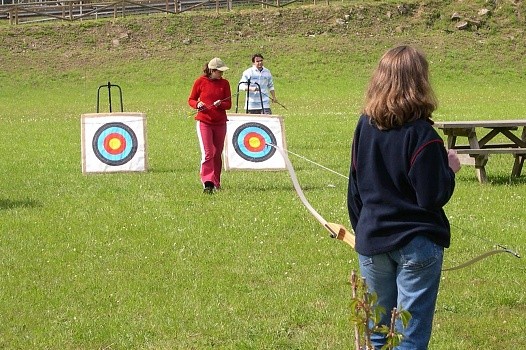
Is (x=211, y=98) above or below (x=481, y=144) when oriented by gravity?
above

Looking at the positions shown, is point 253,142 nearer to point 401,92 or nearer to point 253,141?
point 253,141

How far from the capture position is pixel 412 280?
4.55 metres

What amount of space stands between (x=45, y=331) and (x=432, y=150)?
3229mm

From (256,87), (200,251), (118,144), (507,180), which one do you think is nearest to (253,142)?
(118,144)

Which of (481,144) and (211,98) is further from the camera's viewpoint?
(481,144)

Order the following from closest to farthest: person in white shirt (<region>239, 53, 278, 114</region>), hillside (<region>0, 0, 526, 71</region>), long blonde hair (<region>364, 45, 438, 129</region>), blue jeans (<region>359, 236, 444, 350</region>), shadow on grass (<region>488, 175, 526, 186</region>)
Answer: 1. long blonde hair (<region>364, 45, 438, 129</region>)
2. blue jeans (<region>359, 236, 444, 350</region>)
3. shadow on grass (<region>488, 175, 526, 186</region>)
4. person in white shirt (<region>239, 53, 278, 114</region>)
5. hillside (<region>0, 0, 526, 71</region>)

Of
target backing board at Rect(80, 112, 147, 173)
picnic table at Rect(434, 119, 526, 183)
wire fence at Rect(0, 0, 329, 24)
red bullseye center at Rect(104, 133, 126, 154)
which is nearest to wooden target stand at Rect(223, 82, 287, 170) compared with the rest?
target backing board at Rect(80, 112, 147, 173)

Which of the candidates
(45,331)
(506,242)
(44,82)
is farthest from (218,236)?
(44,82)

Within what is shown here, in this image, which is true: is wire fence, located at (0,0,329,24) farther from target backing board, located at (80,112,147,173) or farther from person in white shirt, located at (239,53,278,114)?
target backing board, located at (80,112,147,173)

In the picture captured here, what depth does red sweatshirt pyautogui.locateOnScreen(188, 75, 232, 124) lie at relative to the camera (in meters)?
12.4

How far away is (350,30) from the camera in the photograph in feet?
153

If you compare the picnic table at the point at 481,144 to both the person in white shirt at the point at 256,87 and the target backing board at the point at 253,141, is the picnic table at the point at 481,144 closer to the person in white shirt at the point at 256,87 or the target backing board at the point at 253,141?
the target backing board at the point at 253,141

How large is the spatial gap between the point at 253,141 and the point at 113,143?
2.09m

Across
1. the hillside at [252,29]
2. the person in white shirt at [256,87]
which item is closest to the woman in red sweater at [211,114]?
the person in white shirt at [256,87]
